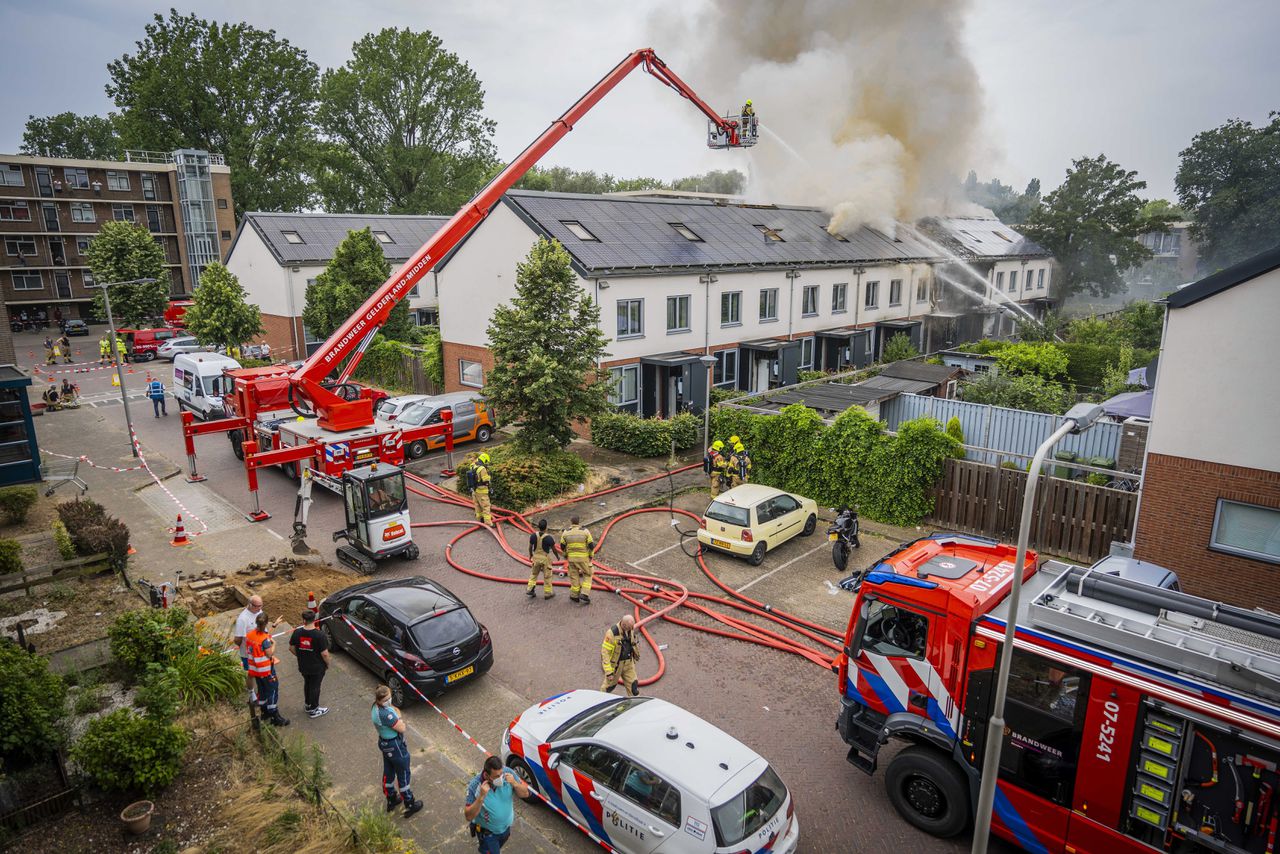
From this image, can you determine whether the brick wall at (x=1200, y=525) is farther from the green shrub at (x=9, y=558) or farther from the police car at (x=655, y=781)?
the green shrub at (x=9, y=558)

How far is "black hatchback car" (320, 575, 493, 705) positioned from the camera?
10.6 metres

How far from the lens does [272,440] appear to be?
2164cm

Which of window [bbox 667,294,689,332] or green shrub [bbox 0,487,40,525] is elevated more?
window [bbox 667,294,689,332]

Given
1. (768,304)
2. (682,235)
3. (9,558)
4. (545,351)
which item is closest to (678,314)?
(682,235)

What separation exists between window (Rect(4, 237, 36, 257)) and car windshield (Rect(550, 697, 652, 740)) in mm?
65560

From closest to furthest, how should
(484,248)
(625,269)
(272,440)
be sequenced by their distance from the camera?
1. (272,440)
2. (625,269)
3. (484,248)

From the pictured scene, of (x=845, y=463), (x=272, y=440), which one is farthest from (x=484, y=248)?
(x=845, y=463)

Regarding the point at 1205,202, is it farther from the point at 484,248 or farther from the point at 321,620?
the point at 321,620

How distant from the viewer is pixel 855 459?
18.0m

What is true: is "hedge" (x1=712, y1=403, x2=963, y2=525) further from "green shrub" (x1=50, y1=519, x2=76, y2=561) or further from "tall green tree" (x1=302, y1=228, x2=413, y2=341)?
"tall green tree" (x1=302, y1=228, x2=413, y2=341)

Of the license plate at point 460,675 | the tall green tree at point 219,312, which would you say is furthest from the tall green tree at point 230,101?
the license plate at point 460,675

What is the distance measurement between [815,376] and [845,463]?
11902 millimetres

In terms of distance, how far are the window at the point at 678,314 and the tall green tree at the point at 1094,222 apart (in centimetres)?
3474

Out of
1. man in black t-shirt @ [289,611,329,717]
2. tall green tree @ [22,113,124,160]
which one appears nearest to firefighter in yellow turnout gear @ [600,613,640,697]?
man in black t-shirt @ [289,611,329,717]
